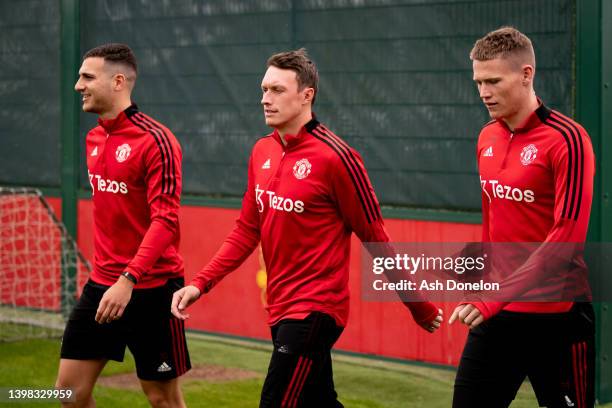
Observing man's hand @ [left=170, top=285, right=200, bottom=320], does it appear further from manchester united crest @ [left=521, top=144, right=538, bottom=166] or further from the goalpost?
the goalpost

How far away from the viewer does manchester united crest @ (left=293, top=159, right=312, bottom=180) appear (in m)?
5.20

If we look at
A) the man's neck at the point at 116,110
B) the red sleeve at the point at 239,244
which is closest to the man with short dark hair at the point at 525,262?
the red sleeve at the point at 239,244

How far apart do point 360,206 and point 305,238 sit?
287 millimetres

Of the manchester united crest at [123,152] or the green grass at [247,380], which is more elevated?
the manchester united crest at [123,152]

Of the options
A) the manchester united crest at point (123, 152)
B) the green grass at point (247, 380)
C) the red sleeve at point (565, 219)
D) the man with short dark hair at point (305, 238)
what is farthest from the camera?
the green grass at point (247, 380)

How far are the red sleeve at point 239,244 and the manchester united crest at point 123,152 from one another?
0.84 m

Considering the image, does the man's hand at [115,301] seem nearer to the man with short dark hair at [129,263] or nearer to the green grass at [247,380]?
the man with short dark hair at [129,263]

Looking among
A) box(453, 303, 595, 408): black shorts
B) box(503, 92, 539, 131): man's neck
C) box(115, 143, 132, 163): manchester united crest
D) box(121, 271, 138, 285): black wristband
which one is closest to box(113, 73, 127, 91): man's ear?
box(115, 143, 132, 163): manchester united crest

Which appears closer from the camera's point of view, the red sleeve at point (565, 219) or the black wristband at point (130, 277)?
the red sleeve at point (565, 219)

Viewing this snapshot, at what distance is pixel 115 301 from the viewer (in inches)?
217

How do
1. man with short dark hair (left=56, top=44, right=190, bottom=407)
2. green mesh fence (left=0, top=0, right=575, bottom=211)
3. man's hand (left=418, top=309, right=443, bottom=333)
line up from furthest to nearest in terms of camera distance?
green mesh fence (left=0, top=0, right=575, bottom=211)
man with short dark hair (left=56, top=44, right=190, bottom=407)
man's hand (left=418, top=309, right=443, bottom=333)

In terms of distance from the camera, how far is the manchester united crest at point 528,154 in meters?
4.97

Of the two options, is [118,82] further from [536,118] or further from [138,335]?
[536,118]

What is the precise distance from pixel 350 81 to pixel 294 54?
3708 millimetres
